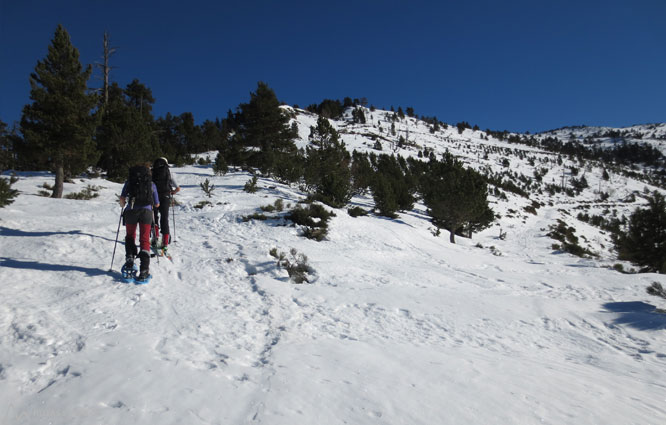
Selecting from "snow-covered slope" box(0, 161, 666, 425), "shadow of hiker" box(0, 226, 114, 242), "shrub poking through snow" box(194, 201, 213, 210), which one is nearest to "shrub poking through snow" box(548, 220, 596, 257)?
"snow-covered slope" box(0, 161, 666, 425)

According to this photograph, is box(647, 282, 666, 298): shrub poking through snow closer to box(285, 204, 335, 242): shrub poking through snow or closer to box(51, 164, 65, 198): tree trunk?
box(285, 204, 335, 242): shrub poking through snow

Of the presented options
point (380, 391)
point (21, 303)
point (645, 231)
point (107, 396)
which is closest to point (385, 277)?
point (380, 391)

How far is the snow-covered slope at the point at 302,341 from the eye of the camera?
2.29m

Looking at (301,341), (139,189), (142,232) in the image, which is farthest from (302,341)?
(139,189)

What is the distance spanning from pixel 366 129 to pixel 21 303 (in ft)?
331

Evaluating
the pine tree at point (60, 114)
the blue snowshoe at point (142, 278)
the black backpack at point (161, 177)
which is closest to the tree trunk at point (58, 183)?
the pine tree at point (60, 114)

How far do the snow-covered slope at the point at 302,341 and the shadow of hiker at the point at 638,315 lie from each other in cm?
4

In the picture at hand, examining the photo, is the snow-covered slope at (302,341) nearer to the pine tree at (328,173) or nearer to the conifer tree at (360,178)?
the pine tree at (328,173)

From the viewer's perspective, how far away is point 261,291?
5527mm

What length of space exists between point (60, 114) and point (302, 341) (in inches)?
638

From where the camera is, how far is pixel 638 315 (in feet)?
17.1

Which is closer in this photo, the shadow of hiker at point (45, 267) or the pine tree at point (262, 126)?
the shadow of hiker at point (45, 267)

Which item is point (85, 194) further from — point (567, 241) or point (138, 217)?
point (567, 241)

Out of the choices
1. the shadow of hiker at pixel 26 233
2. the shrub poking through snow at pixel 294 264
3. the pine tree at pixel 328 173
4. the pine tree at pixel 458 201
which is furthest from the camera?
the pine tree at pixel 458 201
